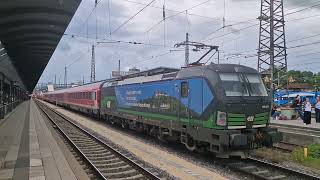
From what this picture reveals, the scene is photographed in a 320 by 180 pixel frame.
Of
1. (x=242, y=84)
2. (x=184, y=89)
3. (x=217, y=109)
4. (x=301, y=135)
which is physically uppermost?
(x=242, y=84)

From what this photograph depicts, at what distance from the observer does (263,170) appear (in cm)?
1206

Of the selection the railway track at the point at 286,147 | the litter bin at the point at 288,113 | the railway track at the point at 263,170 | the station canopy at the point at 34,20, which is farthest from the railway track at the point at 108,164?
the litter bin at the point at 288,113

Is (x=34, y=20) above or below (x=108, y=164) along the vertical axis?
above

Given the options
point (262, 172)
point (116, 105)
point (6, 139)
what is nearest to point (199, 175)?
point (262, 172)

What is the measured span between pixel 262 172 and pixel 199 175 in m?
1.79

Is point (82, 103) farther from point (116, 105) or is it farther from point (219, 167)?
point (219, 167)

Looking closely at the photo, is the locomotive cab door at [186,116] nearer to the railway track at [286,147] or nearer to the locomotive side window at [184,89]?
the locomotive side window at [184,89]

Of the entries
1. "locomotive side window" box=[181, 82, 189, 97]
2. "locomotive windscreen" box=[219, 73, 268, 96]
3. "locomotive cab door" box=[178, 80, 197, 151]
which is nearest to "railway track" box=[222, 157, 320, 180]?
"locomotive cab door" box=[178, 80, 197, 151]

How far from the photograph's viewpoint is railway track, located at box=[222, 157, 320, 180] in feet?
36.1

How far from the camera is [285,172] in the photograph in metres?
11.6

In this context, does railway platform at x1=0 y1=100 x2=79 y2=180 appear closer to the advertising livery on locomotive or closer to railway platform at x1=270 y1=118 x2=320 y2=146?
the advertising livery on locomotive

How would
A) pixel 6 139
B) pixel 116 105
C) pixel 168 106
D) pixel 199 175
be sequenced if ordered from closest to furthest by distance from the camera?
pixel 199 175 → pixel 168 106 → pixel 6 139 → pixel 116 105

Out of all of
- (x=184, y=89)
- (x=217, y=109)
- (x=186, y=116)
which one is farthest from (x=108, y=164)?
(x=217, y=109)

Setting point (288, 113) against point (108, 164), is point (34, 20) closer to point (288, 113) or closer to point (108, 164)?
point (108, 164)
